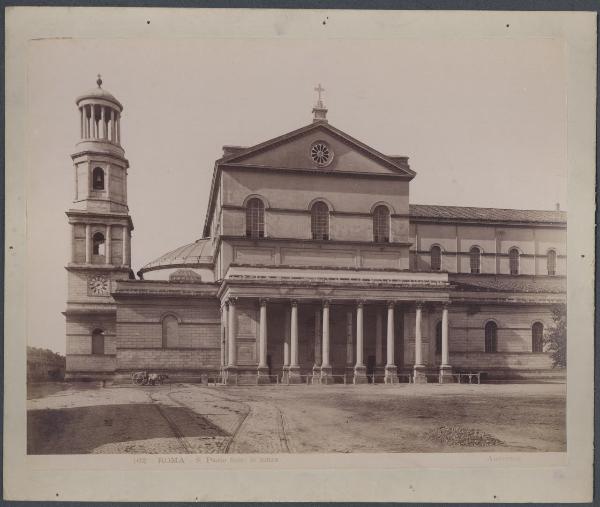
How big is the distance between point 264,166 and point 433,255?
15.0 m

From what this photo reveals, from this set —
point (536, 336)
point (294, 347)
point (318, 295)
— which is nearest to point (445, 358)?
point (536, 336)

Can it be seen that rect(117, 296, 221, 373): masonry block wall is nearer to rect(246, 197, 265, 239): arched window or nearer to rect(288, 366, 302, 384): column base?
rect(246, 197, 265, 239): arched window

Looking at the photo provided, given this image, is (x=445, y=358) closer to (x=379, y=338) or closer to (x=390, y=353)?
(x=390, y=353)

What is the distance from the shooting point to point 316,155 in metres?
35.6

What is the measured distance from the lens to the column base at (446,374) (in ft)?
115

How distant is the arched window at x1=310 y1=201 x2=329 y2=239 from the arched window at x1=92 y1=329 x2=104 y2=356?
52.6 ft

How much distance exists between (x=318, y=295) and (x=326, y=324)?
1421mm

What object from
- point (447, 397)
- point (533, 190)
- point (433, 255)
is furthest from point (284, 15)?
point (433, 255)

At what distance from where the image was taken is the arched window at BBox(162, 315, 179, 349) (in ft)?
124

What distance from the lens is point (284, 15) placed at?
57.7 feet

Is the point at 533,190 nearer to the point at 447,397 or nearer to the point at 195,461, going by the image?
the point at 447,397

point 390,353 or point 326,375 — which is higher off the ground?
point 390,353

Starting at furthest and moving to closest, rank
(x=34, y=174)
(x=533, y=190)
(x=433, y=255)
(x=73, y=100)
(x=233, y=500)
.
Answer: (x=433, y=255), (x=533, y=190), (x=73, y=100), (x=34, y=174), (x=233, y=500)

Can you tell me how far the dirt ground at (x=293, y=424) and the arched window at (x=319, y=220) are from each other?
13.0 metres
